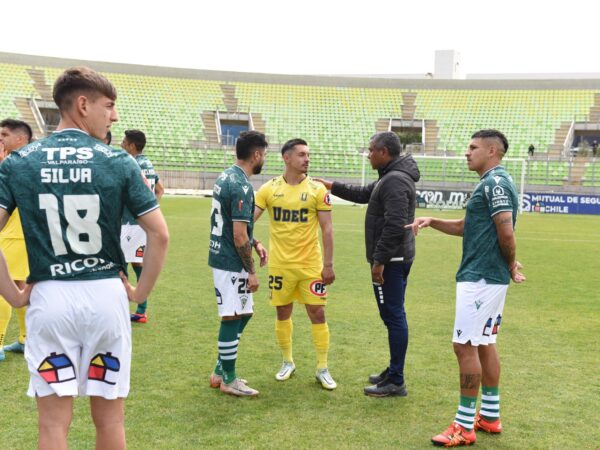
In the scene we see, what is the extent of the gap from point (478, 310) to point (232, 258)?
2144mm

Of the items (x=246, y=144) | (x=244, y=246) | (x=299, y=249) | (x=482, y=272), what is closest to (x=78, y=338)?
(x=244, y=246)

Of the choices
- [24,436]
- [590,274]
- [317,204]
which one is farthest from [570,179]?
[24,436]

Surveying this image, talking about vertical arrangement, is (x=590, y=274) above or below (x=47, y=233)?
below

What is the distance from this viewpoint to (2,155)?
5.85 metres

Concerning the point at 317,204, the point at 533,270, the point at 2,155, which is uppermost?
the point at 2,155

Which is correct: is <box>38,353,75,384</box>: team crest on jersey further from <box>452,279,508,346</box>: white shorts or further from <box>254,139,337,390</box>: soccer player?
<box>254,139,337,390</box>: soccer player

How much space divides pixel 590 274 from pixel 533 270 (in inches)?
44.3

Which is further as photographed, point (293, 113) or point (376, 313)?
point (293, 113)

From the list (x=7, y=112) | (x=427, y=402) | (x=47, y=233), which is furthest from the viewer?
(x=7, y=112)

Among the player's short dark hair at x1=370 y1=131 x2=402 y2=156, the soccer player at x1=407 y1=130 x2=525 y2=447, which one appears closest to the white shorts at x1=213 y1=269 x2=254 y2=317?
the player's short dark hair at x1=370 y1=131 x2=402 y2=156

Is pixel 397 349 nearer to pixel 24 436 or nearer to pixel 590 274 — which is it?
pixel 24 436

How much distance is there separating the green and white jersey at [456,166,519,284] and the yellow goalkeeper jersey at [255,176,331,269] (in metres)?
1.64

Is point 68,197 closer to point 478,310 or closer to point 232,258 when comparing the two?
point 232,258

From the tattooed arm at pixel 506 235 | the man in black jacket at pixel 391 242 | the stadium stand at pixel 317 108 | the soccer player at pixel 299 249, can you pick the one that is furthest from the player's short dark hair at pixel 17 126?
the stadium stand at pixel 317 108
